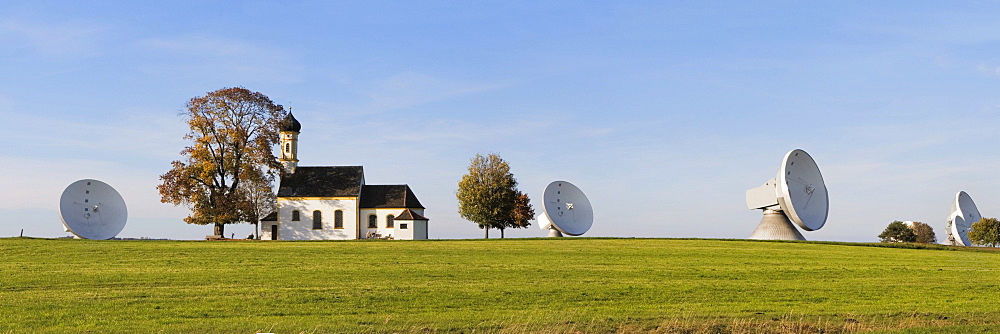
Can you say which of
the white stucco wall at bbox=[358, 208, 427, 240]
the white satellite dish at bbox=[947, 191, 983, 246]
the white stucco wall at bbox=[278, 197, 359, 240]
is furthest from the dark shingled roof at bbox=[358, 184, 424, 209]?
the white satellite dish at bbox=[947, 191, 983, 246]

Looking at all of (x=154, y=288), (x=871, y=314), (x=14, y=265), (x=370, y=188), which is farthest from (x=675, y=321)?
(x=370, y=188)

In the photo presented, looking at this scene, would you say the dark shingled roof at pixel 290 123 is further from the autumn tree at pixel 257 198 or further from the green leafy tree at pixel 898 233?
the green leafy tree at pixel 898 233

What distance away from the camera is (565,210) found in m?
72.2

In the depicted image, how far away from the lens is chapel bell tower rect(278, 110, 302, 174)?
275 ft

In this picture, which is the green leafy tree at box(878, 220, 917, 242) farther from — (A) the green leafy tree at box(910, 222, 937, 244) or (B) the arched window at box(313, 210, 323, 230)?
(B) the arched window at box(313, 210, 323, 230)

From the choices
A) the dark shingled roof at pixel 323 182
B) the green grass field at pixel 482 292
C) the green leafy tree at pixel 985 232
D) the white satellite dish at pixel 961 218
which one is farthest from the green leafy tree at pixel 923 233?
the green grass field at pixel 482 292

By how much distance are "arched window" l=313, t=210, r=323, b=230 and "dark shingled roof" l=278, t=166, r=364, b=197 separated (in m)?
1.56

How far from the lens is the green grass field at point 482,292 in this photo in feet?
62.6

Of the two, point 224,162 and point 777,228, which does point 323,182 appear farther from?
point 777,228

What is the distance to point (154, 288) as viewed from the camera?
26.2 meters

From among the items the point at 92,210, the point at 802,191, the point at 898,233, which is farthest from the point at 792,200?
the point at 898,233

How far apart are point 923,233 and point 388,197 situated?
7913 centimetres

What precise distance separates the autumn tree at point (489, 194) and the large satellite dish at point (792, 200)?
2526 centimetres

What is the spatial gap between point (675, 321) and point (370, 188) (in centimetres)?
6549
